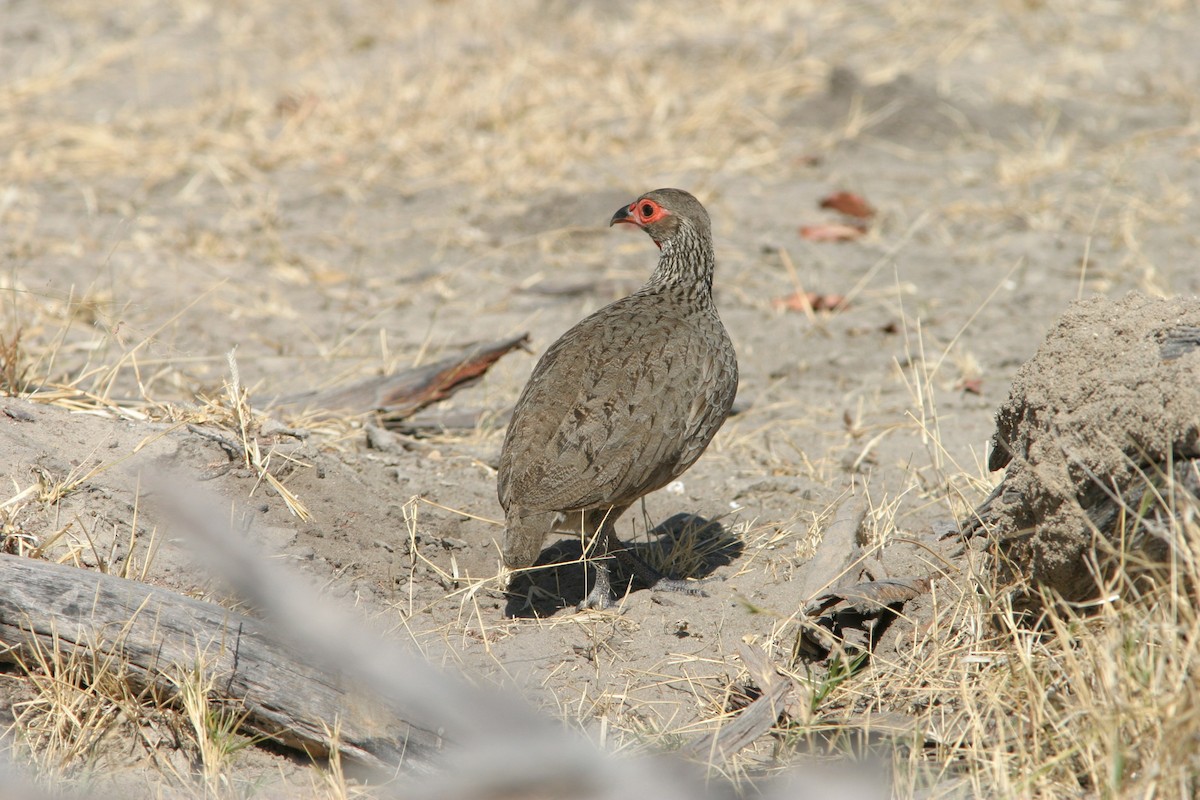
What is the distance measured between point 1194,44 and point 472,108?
6.35m

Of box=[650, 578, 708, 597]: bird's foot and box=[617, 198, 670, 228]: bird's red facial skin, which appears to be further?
box=[617, 198, 670, 228]: bird's red facial skin

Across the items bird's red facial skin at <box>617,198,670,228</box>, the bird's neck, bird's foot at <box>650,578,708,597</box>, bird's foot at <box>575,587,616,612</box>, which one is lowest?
bird's foot at <box>650,578,708,597</box>

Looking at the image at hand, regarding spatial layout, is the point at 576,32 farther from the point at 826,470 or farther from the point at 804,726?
the point at 804,726

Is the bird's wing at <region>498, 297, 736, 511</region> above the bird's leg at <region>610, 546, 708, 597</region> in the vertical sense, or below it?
above

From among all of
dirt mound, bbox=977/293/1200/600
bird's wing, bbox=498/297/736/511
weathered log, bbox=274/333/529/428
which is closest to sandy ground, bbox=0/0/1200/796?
weathered log, bbox=274/333/529/428

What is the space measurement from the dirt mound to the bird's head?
1970mm

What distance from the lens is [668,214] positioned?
5391 mm

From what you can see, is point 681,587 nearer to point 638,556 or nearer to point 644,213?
point 638,556

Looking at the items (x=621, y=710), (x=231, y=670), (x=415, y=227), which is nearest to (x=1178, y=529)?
(x=621, y=710)

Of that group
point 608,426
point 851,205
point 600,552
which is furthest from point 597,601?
point 851,205

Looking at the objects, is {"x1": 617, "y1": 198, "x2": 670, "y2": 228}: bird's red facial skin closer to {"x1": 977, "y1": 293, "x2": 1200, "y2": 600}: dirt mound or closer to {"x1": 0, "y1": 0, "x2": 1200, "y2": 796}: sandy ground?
{"x1": 0, "y1": 0, "x2": 1200, "y2": 796}: sandy ground

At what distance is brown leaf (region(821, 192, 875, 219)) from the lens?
8359 millimetres

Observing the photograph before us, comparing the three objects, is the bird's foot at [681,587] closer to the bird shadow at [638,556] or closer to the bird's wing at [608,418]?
the bird shadow at [638,556]

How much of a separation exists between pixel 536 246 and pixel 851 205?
7.15 ft
